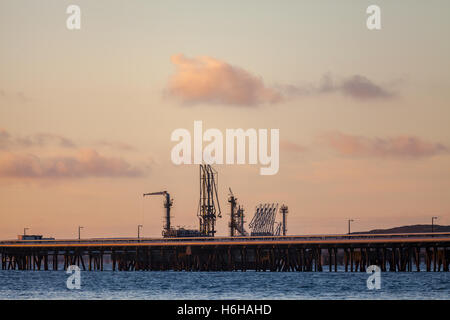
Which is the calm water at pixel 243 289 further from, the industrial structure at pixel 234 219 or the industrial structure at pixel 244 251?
the industrial structure at pixel 234 219

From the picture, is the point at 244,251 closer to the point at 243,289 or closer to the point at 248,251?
the point at 248,251

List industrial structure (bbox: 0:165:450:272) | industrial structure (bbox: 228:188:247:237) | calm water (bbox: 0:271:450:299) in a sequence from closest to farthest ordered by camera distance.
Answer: calm water (bbox: 0:271:450:299)
industrial structure (bbox: 0:165:450:272)
industrial structure (bbox: 228:188:247:237)

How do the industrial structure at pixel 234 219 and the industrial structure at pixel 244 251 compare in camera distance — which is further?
the industrial structure at pixel 234 219

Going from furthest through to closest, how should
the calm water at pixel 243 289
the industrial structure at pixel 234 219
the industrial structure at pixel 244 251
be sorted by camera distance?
1. the industrial structure at pixel 234 219
2. the industrial structure at pixel 244 251
3. the calm water at pixel 243 289

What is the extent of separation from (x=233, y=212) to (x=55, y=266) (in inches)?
1465

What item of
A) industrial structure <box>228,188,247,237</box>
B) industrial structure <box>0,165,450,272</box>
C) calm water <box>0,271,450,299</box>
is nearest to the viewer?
calm water <box>0,271,450,299</box>

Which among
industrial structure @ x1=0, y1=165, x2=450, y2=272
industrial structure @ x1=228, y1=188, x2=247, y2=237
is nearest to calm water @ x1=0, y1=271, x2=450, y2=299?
industrial structure @ x1=0, y1=165, x2=450, y2=272

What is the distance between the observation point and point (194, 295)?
247ft

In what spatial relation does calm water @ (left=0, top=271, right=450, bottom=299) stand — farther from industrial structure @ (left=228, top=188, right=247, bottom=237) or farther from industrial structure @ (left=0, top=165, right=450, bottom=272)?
industrial structure @ (left=228, top=188, right=247, bottom=237)

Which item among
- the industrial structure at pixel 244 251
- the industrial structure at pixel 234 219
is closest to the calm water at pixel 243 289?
the industrial structure at pixel 244 251

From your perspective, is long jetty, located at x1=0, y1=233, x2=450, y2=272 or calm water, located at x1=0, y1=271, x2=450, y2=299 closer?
calm water, located at x1=0, y1=271, x2=450, y2=299

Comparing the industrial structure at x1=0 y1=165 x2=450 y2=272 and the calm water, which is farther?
the industrial structure at x1=0 y1=165 x2=450 y2=272

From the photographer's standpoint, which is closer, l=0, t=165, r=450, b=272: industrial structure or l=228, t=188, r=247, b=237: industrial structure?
l=0, t=165, r=450, b=272: industrial structure
